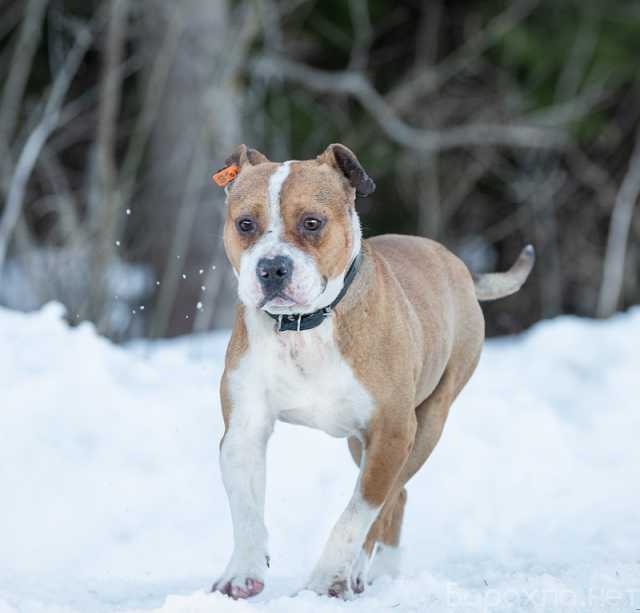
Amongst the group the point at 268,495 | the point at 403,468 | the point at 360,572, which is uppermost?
the point at 403,468

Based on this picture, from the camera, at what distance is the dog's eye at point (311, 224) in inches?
197

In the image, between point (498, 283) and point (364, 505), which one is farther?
point (498, 283)

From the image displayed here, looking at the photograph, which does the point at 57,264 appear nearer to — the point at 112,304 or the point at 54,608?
the point at 112,304

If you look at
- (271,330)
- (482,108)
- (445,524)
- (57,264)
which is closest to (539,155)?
(482,108)

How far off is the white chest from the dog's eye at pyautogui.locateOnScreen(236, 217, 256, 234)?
392 mm

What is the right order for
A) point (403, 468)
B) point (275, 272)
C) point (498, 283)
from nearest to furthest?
point (275, 272), point (403, 468), point (498, 283)

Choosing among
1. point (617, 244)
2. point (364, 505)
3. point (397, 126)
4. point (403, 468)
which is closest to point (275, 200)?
point (364, 505)

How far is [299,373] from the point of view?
5215 millimetres

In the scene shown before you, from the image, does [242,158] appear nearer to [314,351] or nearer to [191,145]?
[314,351]

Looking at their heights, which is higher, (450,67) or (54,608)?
(450,67)

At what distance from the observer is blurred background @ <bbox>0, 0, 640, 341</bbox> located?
12.5 metres

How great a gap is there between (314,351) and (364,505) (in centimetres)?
68

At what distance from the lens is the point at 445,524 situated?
24.6ft

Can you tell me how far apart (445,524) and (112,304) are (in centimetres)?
408
